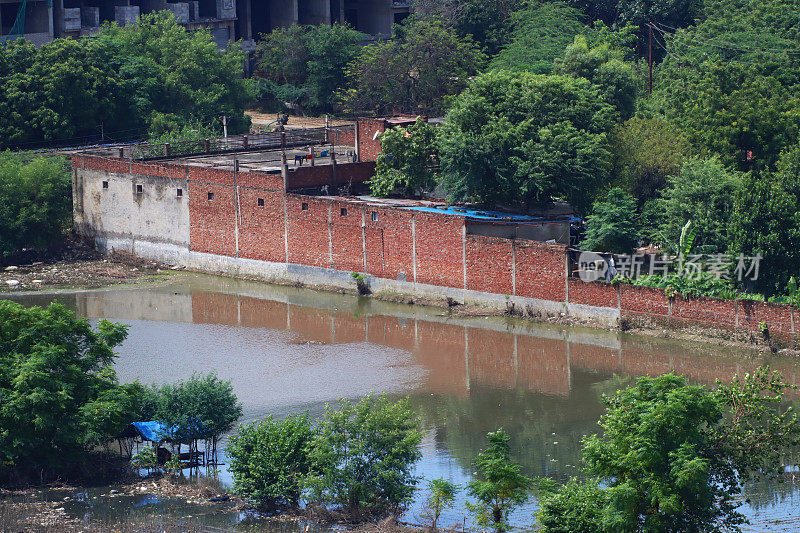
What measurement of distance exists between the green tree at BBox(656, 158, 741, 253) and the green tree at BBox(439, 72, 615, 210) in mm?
2811

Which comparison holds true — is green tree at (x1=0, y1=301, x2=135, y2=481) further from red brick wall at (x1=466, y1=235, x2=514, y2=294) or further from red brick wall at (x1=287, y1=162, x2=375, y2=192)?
red brick wall at (x1=287, y1=162, x2=375, y2=192)

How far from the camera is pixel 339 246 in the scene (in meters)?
39.9

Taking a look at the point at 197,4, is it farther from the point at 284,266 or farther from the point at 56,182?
the point at 284,266

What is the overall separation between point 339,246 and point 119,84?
20.7 meters

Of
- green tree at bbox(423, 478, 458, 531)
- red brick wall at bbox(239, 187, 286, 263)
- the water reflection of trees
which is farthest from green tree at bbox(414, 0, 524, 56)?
green tree at bbox(423, 478, 458, 531)

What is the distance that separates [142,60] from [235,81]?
5.45 metres

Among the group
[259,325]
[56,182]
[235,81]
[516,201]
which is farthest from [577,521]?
[235,81]

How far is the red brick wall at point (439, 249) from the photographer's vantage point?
37.1 meters

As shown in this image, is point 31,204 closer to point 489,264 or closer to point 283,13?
point 489,264

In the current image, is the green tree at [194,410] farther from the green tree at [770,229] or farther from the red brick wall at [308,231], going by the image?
the red brick wall at [308,231]

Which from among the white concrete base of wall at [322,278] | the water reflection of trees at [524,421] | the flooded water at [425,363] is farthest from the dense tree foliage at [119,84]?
Result: the water reflection of trees at [524,421]

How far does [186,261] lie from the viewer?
43.9m

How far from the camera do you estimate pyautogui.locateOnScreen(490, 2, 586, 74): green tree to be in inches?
2389

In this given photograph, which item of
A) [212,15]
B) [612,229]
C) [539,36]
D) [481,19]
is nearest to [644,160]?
[612,229]
